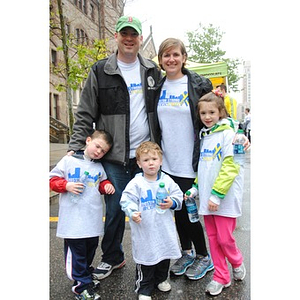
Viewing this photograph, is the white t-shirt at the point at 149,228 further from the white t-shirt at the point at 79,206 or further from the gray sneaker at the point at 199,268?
the gray sneaker at the point at 199,268

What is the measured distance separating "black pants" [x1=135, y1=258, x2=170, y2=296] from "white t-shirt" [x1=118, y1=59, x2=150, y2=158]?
36.6 inches

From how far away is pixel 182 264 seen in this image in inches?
110

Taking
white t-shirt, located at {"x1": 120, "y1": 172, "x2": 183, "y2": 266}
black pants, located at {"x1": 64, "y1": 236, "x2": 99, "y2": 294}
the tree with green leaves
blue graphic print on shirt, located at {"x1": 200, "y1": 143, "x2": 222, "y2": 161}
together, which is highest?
the tree with green leaves

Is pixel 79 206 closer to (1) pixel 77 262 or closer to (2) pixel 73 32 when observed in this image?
(1) pixel 77 262

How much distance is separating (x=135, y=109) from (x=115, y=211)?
925mm

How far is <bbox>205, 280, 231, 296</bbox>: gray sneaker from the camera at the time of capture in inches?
94.7

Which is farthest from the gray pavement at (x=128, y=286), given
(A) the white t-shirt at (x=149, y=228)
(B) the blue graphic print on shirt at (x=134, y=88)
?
(B) the blue graphic print on shirt at (x=134, y=88)

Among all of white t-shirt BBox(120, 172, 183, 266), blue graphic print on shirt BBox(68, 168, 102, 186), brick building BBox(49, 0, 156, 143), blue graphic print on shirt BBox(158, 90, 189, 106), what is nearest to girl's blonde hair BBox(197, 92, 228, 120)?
blue graphic print on shirt BBox(158, 90, 189, 106)

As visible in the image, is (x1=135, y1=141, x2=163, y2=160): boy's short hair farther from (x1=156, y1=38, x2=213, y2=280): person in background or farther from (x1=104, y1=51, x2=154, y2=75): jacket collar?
(x1=104, y1=51, x2=154, y2=75): jacket collar

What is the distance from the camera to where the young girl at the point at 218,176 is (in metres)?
2.33

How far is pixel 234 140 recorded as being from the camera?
2363mm

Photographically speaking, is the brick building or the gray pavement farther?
the brick building

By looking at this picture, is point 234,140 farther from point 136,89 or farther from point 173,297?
point 173,297

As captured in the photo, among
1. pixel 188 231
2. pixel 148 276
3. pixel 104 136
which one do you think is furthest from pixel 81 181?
pixel 188 231
